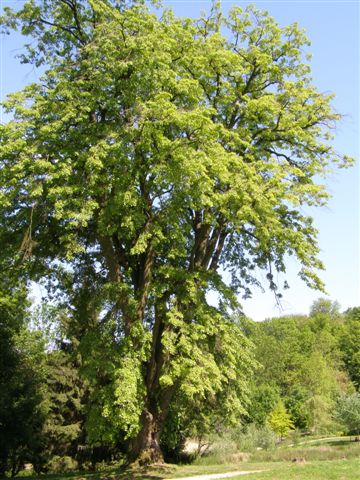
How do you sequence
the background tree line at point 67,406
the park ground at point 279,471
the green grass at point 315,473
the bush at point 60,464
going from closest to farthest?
the green grass at point 315,473, the park ground at point 279,471, the background tree line at point 67,406, the bush at point 60,464

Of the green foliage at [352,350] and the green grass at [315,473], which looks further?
the green foliage at [352,350]

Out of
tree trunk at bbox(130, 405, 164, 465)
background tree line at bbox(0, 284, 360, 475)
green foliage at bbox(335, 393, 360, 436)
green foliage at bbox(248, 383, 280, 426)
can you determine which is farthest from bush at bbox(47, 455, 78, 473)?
green foliage at bbox(335, 393, 360, 436)

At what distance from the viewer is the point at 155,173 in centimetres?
1319

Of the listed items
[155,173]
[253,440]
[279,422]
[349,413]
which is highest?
[155,173]

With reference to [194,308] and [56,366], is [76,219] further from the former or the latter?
[56,366]

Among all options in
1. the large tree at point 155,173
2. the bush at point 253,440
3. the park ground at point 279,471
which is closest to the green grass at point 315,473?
the park ground at point 279,471

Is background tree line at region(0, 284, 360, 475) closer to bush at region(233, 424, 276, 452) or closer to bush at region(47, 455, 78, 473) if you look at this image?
bush at region(47, 455, 78, 473)

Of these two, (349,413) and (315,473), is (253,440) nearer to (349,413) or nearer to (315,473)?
(349,413)

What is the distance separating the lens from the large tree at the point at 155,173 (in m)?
12.5

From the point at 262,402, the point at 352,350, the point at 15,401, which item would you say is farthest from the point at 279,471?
the point at 352,350

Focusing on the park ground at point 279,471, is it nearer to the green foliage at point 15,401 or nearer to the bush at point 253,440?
the green foliage at point 15,401

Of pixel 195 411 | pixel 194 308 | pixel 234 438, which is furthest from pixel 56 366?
pixel 194 308

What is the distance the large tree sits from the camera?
12.5 meters

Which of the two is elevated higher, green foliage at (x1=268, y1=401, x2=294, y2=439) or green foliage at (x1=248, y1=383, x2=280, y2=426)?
green foliage at (x1=248, y1=383, x2=280, y2=426)
